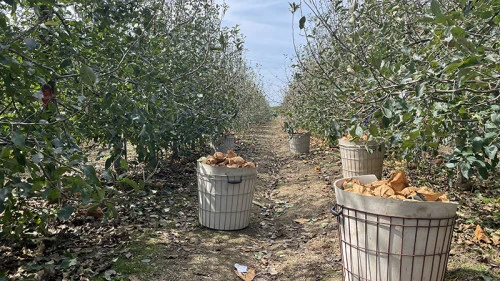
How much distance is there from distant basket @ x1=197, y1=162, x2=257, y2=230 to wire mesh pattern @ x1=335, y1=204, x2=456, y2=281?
5.68 feet

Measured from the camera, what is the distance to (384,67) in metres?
2.26

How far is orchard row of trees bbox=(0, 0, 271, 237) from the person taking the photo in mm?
1495

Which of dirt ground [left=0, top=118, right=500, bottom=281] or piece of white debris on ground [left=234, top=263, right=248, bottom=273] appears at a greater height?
dirt ground [left=0, top=118, right=500, bottom=281]

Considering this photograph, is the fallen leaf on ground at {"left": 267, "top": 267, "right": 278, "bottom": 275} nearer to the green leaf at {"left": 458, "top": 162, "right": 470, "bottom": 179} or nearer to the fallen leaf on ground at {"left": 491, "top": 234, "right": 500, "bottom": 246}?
the green leaf at {"left": 458, "top": 162, "right": 470, "bottom": 179}

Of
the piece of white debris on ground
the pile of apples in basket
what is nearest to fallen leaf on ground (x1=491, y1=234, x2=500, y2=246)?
the pile of apples in basket

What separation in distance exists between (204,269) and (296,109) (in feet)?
29.0

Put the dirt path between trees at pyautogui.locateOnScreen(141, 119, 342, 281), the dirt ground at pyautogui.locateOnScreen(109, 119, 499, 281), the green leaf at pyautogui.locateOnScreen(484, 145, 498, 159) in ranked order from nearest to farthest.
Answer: the green leaf at pyautogui.locateOnScreen(484, 145, 498, 159) < the dirt ground at pyautogui.locateOnScreen(109, 119, 499, 281) < the dirt path between trees at pyautogui.locateOnScreen(141, 119, 342, 281)

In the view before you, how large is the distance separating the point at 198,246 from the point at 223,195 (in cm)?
61

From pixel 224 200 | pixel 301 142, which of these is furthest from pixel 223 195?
pixel 301 142

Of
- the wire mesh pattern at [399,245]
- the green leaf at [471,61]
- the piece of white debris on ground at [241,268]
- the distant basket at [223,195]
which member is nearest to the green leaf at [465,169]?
the wire mesh pattern at [399,245]

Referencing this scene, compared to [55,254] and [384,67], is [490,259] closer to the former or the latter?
[384,67]

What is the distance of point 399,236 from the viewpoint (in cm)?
220

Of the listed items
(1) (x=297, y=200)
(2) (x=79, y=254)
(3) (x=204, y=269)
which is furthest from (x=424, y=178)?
(2) (x=79, y=254)

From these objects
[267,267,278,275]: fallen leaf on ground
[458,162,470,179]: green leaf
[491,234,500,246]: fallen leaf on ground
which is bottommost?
[267,267,278,275]: fallen leaf on ground
